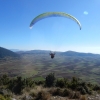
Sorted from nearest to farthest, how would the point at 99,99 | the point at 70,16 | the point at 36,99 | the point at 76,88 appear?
the point at 36,99 < the point at 99,99 < the point at 70,16 < the point at 76,88

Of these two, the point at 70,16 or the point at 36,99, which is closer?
the point at 36,99

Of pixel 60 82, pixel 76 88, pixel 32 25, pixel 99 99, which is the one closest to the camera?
pixel 99 99

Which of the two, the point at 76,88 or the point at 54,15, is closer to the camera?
the point at 54,15

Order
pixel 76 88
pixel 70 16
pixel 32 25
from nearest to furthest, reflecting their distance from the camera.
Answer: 1. pixel 70 16
2. pixel 32 25
3. pixel 76 88

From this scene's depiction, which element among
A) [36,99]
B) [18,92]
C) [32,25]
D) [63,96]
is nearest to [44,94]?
[36,99]

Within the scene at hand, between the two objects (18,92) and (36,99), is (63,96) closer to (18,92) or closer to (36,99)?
(36,99)

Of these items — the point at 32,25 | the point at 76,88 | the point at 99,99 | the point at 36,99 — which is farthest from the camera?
the point at 76,88

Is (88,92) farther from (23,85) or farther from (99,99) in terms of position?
(23,85)

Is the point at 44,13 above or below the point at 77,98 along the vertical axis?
above

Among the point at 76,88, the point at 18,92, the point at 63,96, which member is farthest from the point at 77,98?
the point at 18,92
